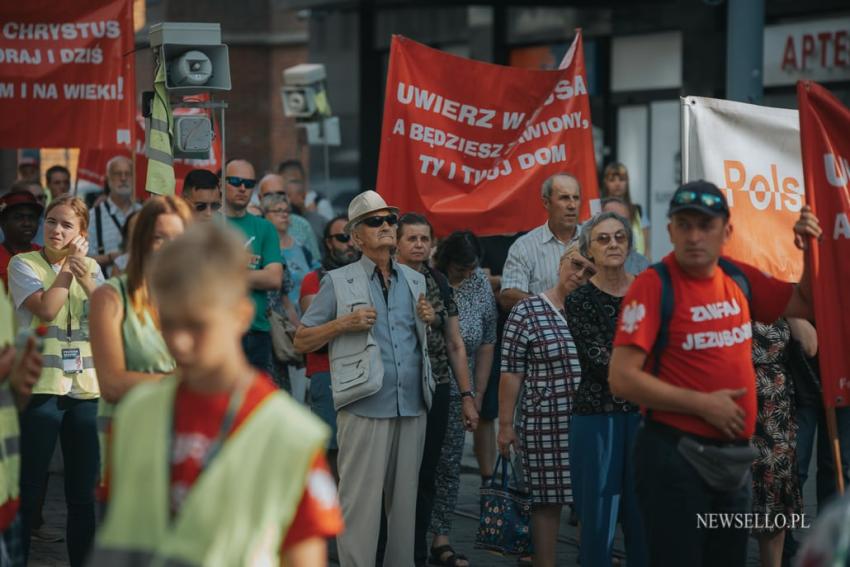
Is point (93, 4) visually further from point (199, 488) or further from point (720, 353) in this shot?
point (199, 488)

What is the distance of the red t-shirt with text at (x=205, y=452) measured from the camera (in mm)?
3367

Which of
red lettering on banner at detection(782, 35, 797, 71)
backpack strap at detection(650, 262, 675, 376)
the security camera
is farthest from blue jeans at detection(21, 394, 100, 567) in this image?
red lettering on banner at detection(782, 35, 797, 71)

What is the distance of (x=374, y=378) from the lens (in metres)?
7.38

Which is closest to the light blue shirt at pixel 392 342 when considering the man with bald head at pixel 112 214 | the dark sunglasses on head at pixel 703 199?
the dark sunglasses on head at pixel 703 199

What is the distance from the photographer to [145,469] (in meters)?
3.34

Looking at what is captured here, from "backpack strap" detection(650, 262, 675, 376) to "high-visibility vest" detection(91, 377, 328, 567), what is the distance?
7.35ft

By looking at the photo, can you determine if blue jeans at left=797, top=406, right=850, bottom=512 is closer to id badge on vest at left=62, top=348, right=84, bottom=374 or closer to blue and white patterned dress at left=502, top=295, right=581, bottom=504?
blue and white patterned dress at left=502, top=295, right=581, bottom=504

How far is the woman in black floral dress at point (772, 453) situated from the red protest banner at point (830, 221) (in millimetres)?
1232

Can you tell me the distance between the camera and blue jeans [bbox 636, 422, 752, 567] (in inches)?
208

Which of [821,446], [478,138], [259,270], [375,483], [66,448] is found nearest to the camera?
[66,448]

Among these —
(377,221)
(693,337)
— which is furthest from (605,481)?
(693,337)

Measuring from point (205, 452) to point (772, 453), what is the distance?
15.1ft

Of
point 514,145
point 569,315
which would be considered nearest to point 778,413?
point 569,315

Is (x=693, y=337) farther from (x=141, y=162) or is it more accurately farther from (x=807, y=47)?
(x=807, y=47)
